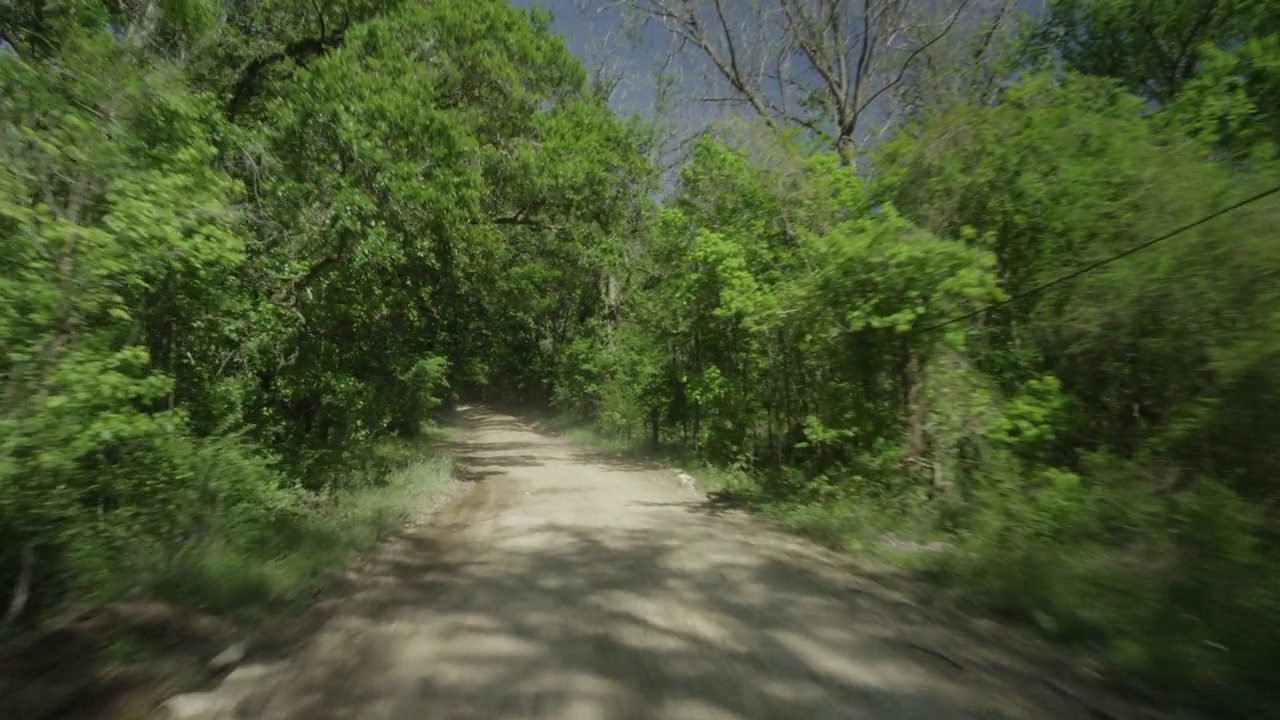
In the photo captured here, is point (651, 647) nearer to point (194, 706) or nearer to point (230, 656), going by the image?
point (194, 706)

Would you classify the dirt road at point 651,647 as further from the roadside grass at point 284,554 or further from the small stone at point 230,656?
the roadside grass at point 284,554

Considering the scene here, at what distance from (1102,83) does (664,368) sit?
36.2ft

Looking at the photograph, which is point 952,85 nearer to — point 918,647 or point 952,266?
point 952,266

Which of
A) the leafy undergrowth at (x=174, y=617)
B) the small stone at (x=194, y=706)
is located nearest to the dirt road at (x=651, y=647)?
the small stone at (x=194, y=706)

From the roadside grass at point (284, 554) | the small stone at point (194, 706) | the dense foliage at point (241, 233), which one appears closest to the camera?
the small stone at point (194, 706)

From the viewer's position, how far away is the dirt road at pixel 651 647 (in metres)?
3.70

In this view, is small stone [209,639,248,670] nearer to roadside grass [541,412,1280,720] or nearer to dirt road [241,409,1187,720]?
dirt road [241,409,1187,720]

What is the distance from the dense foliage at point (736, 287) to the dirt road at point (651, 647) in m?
1.01

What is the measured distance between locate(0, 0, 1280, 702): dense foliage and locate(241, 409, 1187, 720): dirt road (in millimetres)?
1010

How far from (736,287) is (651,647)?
7.63 metres

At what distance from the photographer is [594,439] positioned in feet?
80.9

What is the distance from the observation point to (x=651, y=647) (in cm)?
452

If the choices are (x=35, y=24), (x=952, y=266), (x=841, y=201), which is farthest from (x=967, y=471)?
(x=35, y=24)

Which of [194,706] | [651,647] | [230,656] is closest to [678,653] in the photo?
[651,647]
